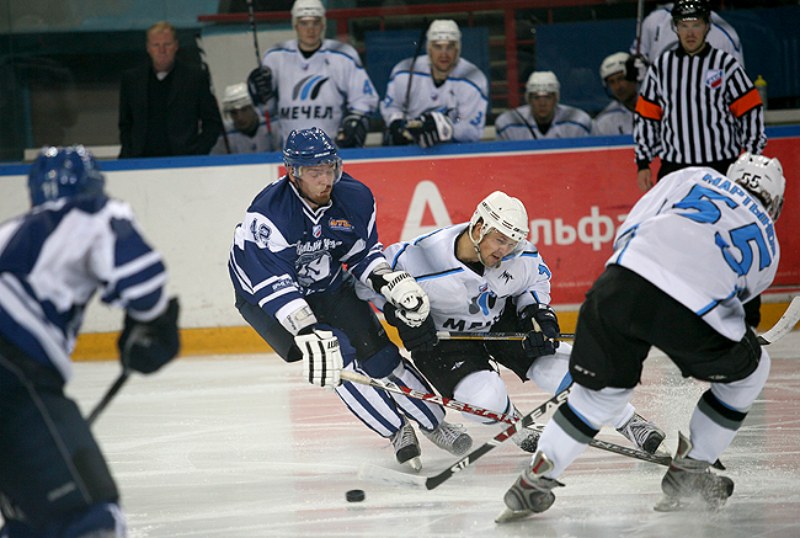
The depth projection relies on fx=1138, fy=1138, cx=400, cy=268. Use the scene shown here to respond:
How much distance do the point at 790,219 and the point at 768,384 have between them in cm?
155

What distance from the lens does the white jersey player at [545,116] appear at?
19.6 feet

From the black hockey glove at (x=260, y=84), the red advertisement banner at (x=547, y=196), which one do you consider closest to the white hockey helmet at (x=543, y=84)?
the red advertisement banner at (x=547, y=196)

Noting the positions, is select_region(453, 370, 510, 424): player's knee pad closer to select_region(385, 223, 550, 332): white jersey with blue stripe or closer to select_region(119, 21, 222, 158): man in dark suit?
select_region(385, 223, 550, 332): white jersey with blue stripe

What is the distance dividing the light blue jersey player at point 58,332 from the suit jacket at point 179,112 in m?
3.85

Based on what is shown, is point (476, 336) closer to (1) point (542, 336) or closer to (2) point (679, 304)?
(1) point (542, 336)

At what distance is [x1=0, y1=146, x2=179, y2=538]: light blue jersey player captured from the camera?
2.03 m

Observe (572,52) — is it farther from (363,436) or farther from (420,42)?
(363,436)

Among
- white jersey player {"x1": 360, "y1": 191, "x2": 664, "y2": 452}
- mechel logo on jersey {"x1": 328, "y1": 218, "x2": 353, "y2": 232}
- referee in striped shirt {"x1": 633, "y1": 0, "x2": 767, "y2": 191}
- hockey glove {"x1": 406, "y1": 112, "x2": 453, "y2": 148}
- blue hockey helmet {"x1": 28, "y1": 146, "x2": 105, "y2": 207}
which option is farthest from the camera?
hockey glove {"x1": 406, "y1": 112, "x2": 453, "y2": 148}

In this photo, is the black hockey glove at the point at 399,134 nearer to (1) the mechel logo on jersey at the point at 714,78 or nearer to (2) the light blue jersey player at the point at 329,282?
(1) the mechel logo on jersey at the point at 714,78

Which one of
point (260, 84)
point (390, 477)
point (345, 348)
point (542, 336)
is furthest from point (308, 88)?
point (390, 477)

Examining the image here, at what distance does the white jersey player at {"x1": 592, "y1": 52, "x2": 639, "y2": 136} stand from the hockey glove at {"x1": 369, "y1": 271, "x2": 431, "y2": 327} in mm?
2775

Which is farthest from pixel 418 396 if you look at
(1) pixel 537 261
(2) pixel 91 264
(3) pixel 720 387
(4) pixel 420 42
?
(4) pixel 420 42

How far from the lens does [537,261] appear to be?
11.9 feet

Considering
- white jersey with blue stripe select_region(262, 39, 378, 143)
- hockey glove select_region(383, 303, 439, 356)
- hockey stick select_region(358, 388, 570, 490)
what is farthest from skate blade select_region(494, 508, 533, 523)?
white jersey with blue stripe select_region(262, 39, 378, 143)
